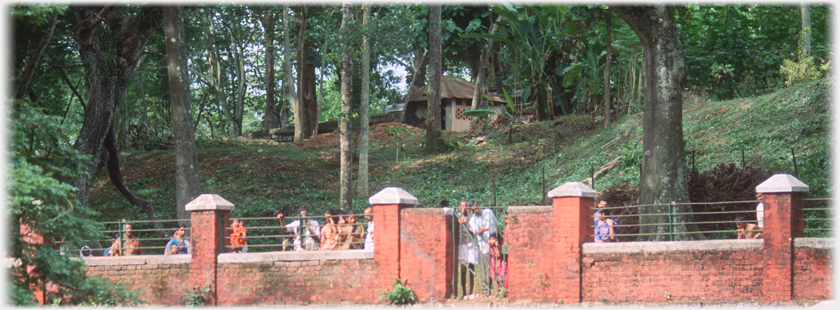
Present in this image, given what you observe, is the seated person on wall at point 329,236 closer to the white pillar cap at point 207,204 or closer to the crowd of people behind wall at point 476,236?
the crowd of people behind wall at point 476,236

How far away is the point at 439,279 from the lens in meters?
9.81

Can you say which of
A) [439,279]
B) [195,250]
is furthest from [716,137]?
[195,250]

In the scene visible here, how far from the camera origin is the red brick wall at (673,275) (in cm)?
926

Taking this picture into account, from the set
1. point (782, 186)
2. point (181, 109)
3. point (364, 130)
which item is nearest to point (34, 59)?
point (181, 109)

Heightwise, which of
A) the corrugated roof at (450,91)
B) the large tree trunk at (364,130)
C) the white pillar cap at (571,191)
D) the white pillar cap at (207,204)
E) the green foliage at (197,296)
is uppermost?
the corrugated roof at (450,91)

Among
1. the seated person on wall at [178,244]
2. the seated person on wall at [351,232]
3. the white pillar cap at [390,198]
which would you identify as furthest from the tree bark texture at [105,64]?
the white pillar cap at [390,198]

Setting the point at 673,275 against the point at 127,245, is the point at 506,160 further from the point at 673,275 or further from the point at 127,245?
the point at 127,245

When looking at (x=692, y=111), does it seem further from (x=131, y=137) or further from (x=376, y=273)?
(x=131, y=137)

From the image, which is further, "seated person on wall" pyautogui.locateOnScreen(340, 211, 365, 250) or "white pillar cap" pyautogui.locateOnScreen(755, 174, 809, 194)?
"seated person on wall" pyautogui.locateOnScreen(340, 211, 365, 250)

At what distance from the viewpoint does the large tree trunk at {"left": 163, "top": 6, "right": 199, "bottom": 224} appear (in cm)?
1517

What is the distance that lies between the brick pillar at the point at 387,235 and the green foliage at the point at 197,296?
8.79ft

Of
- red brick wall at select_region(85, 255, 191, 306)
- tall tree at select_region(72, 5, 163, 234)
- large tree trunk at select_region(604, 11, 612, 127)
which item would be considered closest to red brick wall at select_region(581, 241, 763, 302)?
red brick wall at select_region(85, 255, 191, 306)

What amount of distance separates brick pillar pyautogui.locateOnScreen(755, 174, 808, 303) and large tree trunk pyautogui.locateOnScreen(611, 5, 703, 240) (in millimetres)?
1646

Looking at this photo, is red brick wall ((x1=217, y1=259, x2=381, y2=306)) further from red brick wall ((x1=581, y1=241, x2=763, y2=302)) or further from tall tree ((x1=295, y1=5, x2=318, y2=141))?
tall tree ((x1=295, y1=5, x2=318, y2=141))
